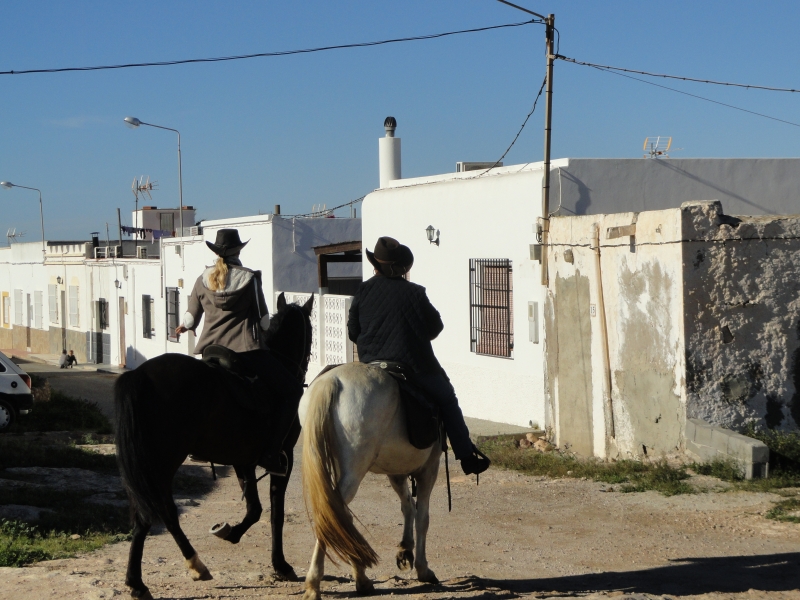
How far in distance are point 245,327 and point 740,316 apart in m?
5.41

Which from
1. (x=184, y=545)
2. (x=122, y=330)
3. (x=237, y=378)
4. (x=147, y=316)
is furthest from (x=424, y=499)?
(x=122, y=330)

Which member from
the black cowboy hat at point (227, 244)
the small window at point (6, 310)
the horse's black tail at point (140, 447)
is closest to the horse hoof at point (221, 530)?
the horse's black tail at point (140, 447)

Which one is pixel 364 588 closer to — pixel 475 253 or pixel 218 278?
pixel 218 278

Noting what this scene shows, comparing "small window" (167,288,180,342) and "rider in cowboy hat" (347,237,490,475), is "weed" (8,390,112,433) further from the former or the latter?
"small window" (167,288,180,342)

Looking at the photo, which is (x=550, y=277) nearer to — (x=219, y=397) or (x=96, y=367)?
(x=219, y=397)

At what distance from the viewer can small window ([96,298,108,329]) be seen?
32562 millimetres

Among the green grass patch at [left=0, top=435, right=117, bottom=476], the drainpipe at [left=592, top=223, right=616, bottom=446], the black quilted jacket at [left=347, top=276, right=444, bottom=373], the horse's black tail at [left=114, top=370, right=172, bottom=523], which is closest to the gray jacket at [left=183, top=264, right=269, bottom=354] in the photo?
the black quilted jacket at [left=347, top=276, right=444, bottom=373]

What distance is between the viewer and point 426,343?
18.8 ft

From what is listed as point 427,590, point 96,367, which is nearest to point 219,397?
point 427,590

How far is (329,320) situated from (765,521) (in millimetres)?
11467

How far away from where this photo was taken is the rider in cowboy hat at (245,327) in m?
5.92

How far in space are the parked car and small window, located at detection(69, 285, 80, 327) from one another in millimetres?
21570

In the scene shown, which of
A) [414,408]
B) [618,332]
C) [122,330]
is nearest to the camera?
[414,408]

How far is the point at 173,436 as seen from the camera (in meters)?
5.33
